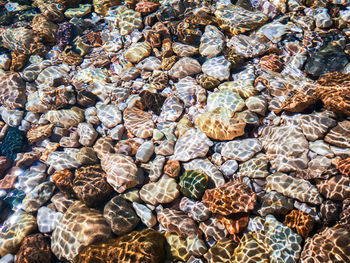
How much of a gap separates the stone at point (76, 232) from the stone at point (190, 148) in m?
1.82

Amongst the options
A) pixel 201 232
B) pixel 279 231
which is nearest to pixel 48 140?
pixel 201 232

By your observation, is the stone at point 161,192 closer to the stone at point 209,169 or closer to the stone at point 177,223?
the stone at point 177,223

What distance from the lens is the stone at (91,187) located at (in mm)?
4664

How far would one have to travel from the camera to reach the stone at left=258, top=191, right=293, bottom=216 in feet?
13.2

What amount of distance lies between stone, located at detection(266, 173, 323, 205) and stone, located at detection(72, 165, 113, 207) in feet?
9.81

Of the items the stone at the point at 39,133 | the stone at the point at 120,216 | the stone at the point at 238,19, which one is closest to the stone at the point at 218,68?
the stone at the point at 238,19

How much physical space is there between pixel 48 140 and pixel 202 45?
4.29 m

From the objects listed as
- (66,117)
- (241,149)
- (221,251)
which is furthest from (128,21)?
(221,251)

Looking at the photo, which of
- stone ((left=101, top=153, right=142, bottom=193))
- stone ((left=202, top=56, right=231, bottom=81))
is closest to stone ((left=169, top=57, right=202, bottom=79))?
stone ((left=202, top=56, right=231, bottom=81))

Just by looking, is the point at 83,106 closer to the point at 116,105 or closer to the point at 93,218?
the point at 116,105

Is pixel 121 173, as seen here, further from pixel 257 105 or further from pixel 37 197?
pixel 257 105

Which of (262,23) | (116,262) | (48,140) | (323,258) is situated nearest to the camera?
(323,258)

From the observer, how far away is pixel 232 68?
231 inches

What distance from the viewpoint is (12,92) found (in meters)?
6.41
